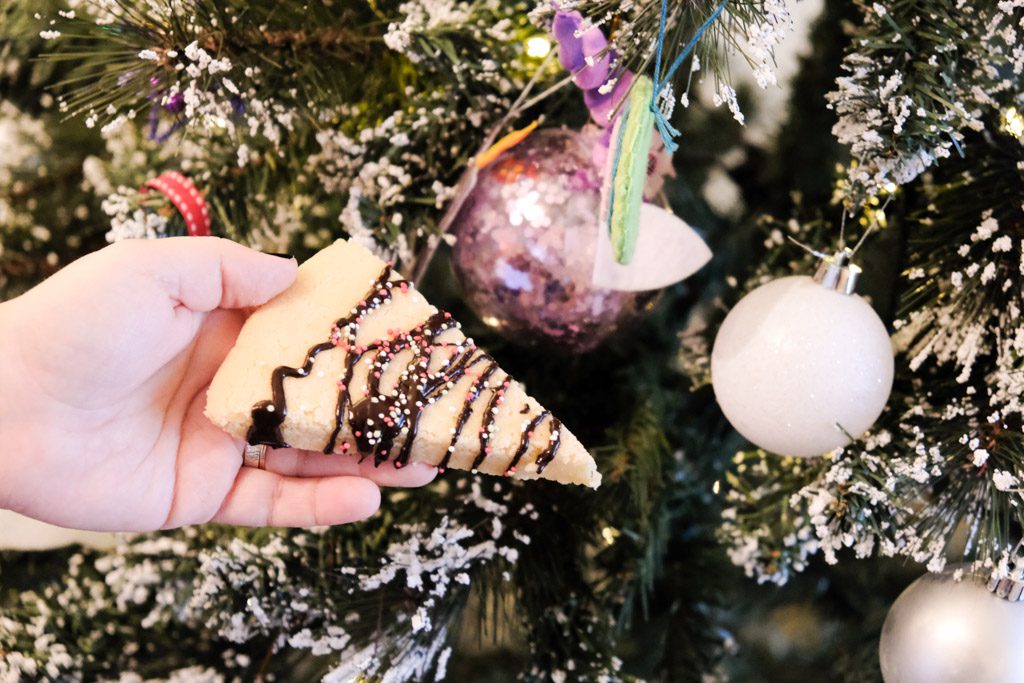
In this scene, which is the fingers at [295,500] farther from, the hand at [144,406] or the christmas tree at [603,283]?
the christmas tree at [603,283]

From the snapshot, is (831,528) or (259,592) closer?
(831,528)

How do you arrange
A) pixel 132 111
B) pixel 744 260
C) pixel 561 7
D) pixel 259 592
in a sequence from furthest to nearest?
pixel 744 260
pixel 259 592
pixel 132 111
pixel 561 7

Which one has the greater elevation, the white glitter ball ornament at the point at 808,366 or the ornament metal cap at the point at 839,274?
the ornament metal cap at the point at 839,274

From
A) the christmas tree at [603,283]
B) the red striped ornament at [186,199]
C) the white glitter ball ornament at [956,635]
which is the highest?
the red striped ornament at [186,199]

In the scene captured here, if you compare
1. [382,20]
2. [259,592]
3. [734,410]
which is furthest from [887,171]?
[259,592]

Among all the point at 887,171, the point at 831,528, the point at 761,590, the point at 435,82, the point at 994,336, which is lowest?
the point at 761,590

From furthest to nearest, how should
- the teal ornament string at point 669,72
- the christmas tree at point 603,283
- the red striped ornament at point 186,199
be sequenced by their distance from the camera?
the red striped ornament at point 186,199 < the christmas tree at point 603,283 < the teal ornament string at point 669,72

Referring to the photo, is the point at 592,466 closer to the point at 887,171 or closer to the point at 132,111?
the point at 887,171

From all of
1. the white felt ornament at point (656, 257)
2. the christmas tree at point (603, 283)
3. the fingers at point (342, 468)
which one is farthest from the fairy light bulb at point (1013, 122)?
the fingers at point (342, 468)
